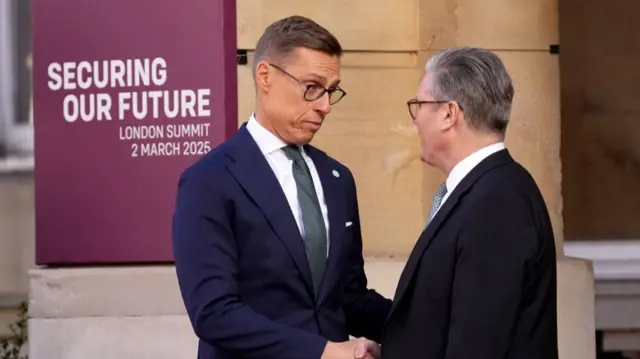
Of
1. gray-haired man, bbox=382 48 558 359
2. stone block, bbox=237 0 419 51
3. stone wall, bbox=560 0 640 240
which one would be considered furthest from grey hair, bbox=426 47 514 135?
stone wall, bbox=560 0 640 240

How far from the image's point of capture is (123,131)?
5.34 meters

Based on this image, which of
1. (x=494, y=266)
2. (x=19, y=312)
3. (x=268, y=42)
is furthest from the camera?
(x=19, y=312)

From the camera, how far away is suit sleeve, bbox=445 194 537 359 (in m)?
2.74

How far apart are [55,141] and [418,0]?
1748 mm

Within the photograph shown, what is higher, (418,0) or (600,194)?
(418,0)

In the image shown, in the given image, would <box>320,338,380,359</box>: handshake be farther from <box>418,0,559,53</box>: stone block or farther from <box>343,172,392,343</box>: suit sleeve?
<box>418,0,559,53</box>: stone block

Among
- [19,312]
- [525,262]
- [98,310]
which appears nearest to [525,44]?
[98,310]

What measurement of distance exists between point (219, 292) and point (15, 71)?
17.9ft

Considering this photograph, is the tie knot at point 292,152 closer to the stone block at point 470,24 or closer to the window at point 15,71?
the stone block at point 470,24

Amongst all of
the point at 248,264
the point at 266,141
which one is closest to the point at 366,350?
the point at 248,264

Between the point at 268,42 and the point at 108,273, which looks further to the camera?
the point at 108,273

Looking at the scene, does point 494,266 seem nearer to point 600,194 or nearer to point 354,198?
point 354,198

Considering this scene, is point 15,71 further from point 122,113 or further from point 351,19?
point 351,19

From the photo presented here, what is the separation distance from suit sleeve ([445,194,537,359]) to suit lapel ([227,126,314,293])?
20.1 inches
